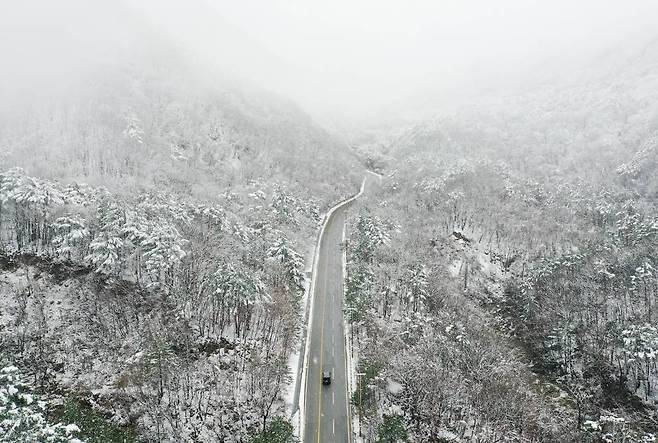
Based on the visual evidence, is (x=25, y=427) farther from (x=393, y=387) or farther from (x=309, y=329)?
(x=309, y=329)

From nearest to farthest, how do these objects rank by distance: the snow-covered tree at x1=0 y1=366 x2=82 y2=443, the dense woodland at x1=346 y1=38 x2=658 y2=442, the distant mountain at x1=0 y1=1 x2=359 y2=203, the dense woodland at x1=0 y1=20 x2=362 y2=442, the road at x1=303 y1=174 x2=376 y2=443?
1. the snow-covered tree at x1=0 y1=366 x2=82 y2=443
2. the dense woodland at x1=0 y1=20 x2=362 y2=442
3. the road at x1=303 y1=174 x2=376 y2=443
4. the dense woodland at x1=346 y1=38 x2=658 y2=442
5. the distant mountain at x1=0 y1=1 x2=359 y2=203

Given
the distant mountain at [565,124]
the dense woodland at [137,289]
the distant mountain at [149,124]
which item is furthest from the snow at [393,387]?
the distant mountain at [565,124]

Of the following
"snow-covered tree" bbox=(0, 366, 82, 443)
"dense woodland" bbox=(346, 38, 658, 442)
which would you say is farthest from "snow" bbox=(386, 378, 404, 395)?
"snow-covered tree" bbox=(0, 366, 82, 443)

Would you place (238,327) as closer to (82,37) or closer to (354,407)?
(354,407)

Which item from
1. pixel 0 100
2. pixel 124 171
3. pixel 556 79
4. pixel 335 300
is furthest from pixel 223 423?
pixel 556 79

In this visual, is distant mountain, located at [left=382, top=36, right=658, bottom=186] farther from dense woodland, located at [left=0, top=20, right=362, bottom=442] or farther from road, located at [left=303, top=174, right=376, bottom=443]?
dense woodland, located at [left=0, top=20, right=362, bottom=442]

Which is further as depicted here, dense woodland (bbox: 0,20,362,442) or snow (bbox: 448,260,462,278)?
snow (bbox: 448,260,462,278)
